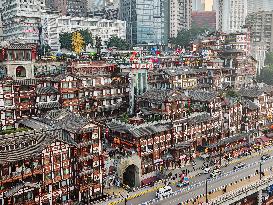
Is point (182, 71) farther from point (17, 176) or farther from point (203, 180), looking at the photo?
point (17, 176)

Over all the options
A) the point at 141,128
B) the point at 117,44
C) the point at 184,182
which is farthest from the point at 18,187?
the point at 117,44

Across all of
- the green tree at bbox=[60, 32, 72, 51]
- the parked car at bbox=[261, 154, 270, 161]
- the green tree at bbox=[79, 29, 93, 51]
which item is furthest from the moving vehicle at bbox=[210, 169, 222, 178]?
the green tree at bbox=[79, 29, 93, 51]

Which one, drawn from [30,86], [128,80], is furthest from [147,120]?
[30,86]

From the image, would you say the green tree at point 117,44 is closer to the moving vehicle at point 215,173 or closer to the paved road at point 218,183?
the paved road at point 218,183

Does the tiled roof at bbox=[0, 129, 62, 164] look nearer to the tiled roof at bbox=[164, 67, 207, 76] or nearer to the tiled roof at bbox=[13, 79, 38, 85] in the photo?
the tiled roof at bbox=[13, 79, 38, 85]

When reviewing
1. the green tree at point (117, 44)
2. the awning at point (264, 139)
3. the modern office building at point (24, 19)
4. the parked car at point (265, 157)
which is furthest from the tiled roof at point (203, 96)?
the modern office building at point (24, 19)

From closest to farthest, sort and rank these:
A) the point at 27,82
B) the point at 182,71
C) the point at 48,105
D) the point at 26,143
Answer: the point at 26,143 < the point at 27,82 < the point at 48,105 < the point at 182,71

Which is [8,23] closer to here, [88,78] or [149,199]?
[88,78]

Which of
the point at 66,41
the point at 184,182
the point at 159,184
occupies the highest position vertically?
the point at 66,41
